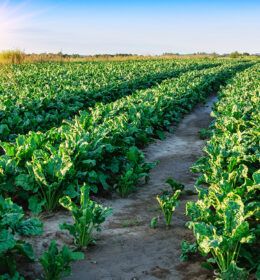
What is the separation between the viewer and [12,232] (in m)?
3.05

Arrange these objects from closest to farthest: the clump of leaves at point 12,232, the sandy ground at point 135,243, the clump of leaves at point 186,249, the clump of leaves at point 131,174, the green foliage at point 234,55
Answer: the clump of leaves at point 12,232 → the sandy ground at point 135,243 → the clump of leaves at point 186,249 → the clump of leaves at point 131,174 → the green foliage at point 234,55

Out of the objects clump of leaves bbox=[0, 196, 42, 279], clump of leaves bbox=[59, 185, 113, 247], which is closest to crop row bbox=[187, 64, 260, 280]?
clump of leaves bbox=[59, 185, 113, 247]

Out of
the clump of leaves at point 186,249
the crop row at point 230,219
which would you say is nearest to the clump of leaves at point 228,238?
the crop row at point 230,219

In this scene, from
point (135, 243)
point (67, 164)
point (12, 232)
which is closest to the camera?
point (12, 232)

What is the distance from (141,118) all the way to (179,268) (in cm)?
510

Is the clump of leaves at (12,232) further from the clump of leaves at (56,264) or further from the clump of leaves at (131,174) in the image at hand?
the clump of leaves at (131,174)

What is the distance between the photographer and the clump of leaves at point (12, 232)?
2.73 metres

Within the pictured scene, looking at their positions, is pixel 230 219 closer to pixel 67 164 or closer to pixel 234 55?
pixel 67 164

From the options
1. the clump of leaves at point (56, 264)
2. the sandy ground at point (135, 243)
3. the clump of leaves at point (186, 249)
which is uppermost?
the clump of leaves at point (56, 264)

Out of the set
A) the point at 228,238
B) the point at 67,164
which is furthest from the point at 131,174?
the point at 228,238

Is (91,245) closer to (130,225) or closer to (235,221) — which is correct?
(130,225)

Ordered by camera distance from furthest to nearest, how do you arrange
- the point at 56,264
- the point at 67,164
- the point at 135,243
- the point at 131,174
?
1. the point at 131,174
2. the point at 67,164
3. the point at 135,243
4. the point at 56,264

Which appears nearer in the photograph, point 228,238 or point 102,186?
point 228,238

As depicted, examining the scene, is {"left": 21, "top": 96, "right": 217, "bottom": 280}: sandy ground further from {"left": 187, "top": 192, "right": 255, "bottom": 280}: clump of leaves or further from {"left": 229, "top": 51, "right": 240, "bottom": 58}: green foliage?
{"left": 229, "top": 51, "right": 240, "bottom": 58}: green foliage
